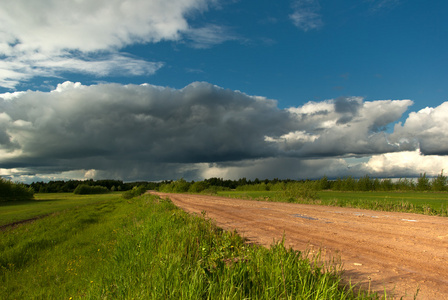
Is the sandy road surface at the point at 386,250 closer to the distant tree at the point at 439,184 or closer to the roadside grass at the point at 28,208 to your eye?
the roadside grass at the point at 28,208

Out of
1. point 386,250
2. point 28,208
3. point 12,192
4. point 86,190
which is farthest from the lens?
point 86,190

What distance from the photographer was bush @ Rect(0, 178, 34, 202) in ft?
208

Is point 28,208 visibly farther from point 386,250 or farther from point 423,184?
point 423,184

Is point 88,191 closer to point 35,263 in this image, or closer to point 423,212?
point 35,263

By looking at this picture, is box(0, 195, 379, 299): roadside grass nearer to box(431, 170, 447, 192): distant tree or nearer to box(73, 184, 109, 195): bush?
box(431, 170, 447, 192): distant tree

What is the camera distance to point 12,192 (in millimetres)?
66000

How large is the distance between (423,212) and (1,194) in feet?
262

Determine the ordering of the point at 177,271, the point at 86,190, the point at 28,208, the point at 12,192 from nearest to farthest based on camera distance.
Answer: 1. the point at 177,271
2. the point at 28,208
3. the point at 12,192
4. the point at 86,190

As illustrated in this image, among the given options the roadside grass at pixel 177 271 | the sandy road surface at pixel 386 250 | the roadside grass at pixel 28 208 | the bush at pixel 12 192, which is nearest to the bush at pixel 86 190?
the bush at pixel 12 192

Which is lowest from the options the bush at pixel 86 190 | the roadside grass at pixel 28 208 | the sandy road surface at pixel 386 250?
the bush at pixel 86 190

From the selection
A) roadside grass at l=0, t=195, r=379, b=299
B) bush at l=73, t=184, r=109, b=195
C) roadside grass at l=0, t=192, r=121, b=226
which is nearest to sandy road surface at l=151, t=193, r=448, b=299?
roadside grass at l=0, t=195, r=379, b=299

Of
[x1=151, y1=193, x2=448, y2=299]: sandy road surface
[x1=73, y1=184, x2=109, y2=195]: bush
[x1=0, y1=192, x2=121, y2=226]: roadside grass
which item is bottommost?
[x1=73, y1=184, x2=109, y2=195]: bush

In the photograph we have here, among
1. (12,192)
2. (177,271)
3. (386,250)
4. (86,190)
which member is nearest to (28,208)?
(12,192)

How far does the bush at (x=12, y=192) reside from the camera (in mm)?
63506
